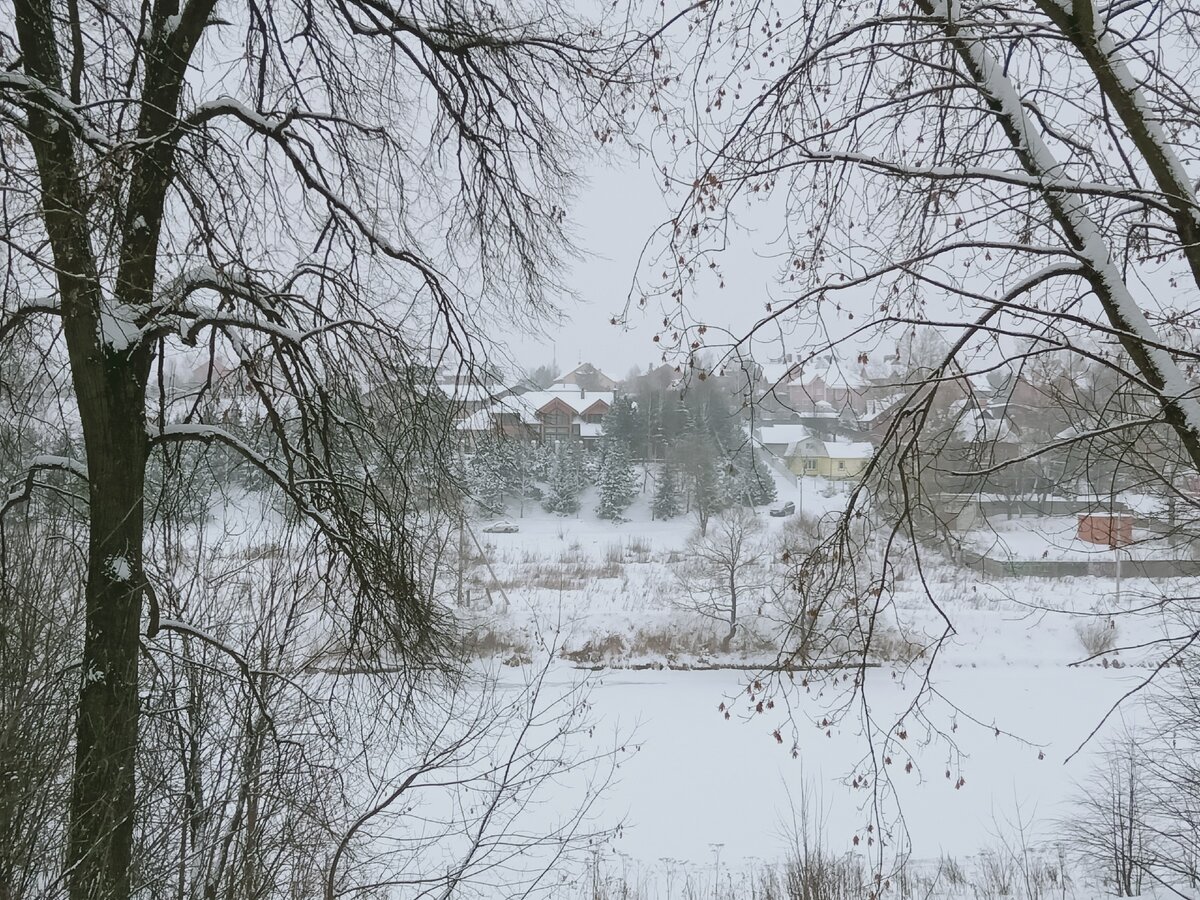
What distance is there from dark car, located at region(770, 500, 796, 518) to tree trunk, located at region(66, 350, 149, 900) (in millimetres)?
13433

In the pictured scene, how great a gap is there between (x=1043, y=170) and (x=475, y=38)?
9.15 feet

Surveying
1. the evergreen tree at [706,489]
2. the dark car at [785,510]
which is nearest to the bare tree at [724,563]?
the evergreen tree at [706,489]

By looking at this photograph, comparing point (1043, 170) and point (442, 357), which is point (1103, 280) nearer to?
point (1043, 170)

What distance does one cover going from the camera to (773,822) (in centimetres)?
1362

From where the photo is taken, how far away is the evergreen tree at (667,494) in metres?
19.9

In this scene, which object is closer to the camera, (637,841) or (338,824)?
(338,824)

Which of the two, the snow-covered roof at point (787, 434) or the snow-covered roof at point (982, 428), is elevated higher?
the snow-covered roof at point (787, 434)

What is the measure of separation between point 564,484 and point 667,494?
10.5ft

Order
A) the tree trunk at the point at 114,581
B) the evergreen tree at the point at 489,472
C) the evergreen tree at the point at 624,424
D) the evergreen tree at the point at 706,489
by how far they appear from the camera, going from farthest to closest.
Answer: the evergreen tree at the point at 706,489
the evergreen tree at the point at 624,424
the evergreen tree at the point at 489,472
the tree trunk at the point at 114,581

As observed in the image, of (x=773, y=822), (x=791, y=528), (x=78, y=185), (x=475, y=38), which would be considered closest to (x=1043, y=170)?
(x=475, y=38)

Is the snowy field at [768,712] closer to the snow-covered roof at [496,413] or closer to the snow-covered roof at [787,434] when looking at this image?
the snow-covered roof at [787,434]

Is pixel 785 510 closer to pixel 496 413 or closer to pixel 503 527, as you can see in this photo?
pixel 503 527

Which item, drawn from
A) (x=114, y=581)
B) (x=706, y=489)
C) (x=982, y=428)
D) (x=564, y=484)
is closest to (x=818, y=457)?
(x=982, y=428)

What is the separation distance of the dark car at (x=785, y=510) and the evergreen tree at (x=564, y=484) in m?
5.05
